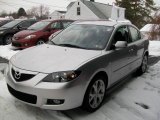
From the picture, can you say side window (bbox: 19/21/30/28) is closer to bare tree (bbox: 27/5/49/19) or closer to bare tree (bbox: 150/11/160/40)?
bare tree (bbox: 150/11/160/40)

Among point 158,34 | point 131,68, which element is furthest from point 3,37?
point 158,34

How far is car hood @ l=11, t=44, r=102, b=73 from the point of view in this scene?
12.9ft

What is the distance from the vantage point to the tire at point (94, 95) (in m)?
4.13

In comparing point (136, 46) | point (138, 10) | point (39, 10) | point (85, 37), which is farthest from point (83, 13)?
point (39, 10)

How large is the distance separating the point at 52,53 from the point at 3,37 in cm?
979

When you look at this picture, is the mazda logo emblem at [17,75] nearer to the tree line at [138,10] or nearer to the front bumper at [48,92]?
the front bumper at [48,92]

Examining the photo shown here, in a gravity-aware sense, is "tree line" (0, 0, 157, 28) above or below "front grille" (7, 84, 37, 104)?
above

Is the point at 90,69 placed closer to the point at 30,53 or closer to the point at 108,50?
the point at 108,50

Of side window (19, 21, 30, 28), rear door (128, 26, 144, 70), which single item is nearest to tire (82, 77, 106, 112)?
rear door (128, 26, 144, 70)

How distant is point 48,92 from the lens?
368 cm

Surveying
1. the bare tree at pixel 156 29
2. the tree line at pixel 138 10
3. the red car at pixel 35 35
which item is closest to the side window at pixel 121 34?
the red car at pixel 35 35

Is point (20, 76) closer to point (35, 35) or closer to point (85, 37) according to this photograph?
point (85, 37)

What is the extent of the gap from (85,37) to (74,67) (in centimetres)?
139

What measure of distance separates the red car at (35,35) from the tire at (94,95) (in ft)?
23.1
